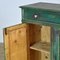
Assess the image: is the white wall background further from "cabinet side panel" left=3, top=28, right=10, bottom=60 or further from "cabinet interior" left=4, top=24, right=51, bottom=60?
"cabinet side panel" left=3, top=28, right=10, bottom=60

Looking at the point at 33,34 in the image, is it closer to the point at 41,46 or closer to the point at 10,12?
the point at 41,46

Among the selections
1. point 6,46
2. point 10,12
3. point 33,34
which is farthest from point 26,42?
point 10,12

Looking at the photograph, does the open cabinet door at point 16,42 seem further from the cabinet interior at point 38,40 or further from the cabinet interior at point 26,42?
the cabinet interior at point 38,40

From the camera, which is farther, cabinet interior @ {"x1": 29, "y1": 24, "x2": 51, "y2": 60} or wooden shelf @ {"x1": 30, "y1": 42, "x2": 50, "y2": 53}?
cabinet interior @ {"x1": 29, "y1": 24, "x2": 51, "y2": 60}

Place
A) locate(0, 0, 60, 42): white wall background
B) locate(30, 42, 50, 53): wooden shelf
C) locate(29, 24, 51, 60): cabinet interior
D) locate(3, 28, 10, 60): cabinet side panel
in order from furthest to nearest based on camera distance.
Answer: locate(0, 0, 60, 42): white wall background < locate(29, 24, 51, 60): cabinet interior < locate(30, 42, 50, 53): wooden shelf < locate(3, 28, 10, 60): cabinet side panel

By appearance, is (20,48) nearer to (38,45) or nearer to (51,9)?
(38,45)

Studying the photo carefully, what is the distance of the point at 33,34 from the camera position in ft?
7.46

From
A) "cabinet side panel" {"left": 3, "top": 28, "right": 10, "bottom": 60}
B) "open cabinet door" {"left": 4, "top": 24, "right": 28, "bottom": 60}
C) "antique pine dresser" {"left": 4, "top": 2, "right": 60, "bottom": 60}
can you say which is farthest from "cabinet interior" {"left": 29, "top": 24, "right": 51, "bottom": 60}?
"cabinet side panel" {"left": 3, "top": 28, "right": 10, "bottom": 60}

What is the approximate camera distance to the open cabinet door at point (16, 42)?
1900 millimetres

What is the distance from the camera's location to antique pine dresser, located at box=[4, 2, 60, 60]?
189 centimetres

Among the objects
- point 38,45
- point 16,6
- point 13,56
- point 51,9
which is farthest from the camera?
point 16,6

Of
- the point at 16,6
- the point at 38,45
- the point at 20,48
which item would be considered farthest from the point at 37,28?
the point at 16,6

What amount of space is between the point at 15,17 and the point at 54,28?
5.37 feet

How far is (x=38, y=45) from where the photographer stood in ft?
7.33
